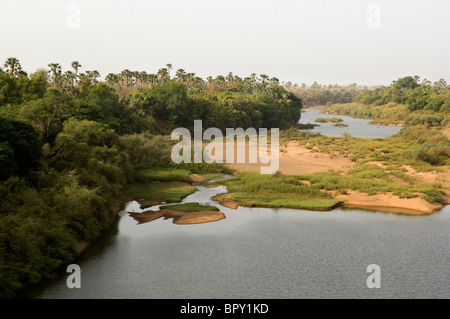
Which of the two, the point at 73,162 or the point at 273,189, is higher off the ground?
the point at 73,162

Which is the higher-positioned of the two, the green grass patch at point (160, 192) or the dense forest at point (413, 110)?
the dense forest at point (413, 110)

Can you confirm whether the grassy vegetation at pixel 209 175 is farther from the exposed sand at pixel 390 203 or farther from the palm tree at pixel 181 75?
the palm tree at pixel 181 75

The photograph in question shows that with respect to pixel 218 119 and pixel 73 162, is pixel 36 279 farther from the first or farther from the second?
pixel 218 119

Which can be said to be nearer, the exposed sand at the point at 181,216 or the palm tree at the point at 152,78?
the exposed sand at the point at 181,216

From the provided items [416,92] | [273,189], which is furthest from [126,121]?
[416,92]

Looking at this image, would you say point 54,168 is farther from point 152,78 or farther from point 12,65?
point 152,78

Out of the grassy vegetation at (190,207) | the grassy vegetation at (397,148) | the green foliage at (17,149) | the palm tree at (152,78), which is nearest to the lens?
the green foliage at (17,149)

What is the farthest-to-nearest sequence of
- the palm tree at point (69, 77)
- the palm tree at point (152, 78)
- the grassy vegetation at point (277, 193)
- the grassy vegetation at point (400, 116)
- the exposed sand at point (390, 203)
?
the palm tree at point (152, 78) < the grassy vegetation at point (400, 116) < the palm tree at point (69, 77) < the grassy vegetation at point (277, 193) < the exposed sand at point (390, 203)

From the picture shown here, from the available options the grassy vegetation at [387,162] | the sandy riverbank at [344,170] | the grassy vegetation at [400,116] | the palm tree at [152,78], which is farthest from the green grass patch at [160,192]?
the grassy vegetation at [400,116]
